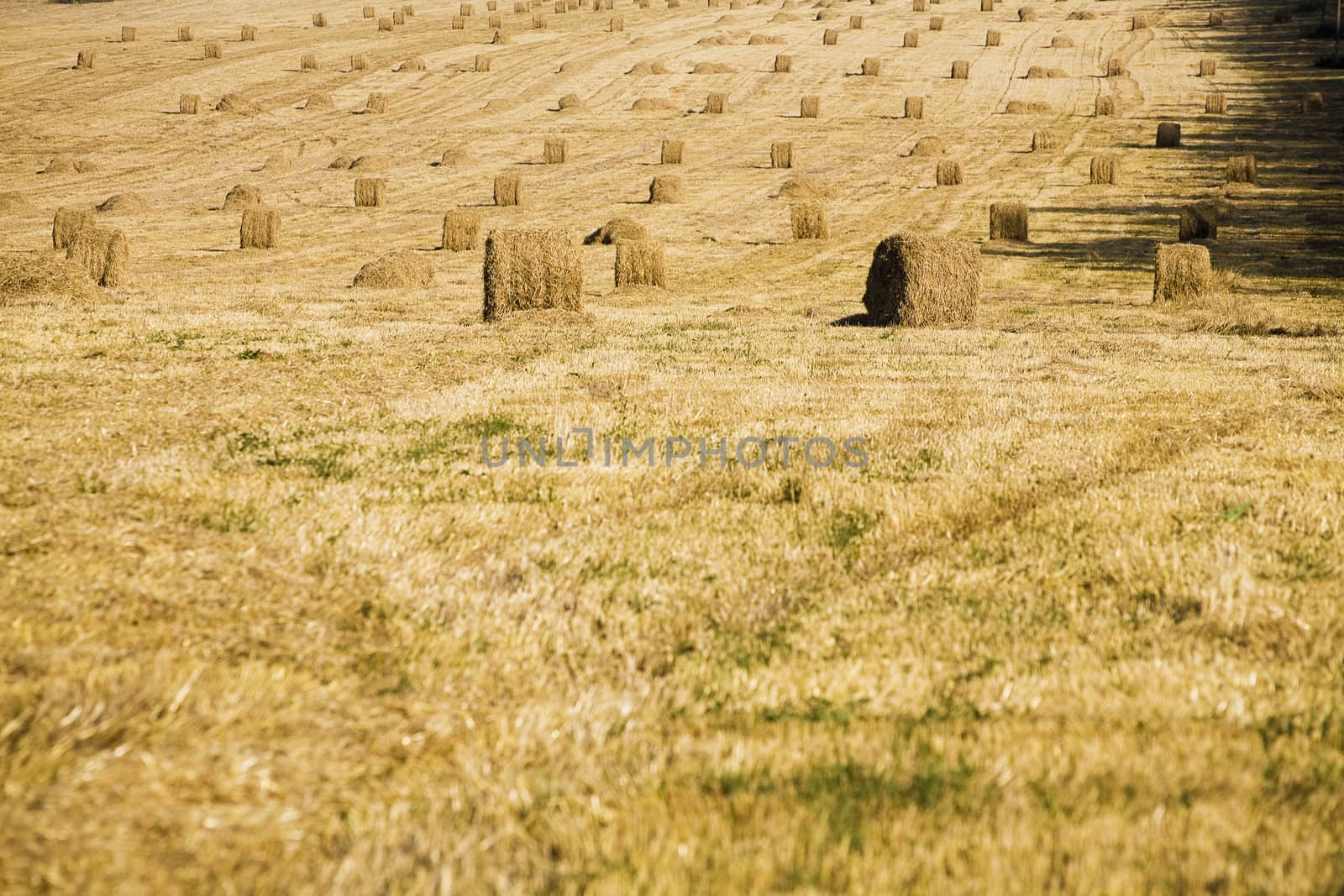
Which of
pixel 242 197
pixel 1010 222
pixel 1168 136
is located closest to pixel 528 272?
pixel 1010 222

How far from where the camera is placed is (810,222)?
31875 millimetres

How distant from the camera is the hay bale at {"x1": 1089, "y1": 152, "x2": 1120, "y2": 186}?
38.0 m

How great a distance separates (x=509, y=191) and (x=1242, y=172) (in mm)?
24174

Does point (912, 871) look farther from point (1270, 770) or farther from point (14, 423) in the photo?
point (14, 423)

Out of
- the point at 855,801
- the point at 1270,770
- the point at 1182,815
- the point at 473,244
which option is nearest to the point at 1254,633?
the point at 1270,770

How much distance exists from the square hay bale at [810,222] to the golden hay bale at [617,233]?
432 cm

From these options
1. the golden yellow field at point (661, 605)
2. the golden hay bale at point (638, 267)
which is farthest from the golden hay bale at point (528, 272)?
the golden hay bale at point (638, 267)

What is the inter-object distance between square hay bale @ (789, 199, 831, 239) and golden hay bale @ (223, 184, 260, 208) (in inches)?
707

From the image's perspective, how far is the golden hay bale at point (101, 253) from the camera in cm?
2156

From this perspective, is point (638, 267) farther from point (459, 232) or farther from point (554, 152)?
point (554, 152)

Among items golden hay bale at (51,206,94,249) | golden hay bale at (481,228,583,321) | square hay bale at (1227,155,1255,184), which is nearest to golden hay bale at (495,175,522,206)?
golden hay bale at (51,206,94,249)


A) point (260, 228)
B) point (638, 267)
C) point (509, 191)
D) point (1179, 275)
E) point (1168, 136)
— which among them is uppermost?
point (1168, 136)

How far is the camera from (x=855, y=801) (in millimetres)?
3631

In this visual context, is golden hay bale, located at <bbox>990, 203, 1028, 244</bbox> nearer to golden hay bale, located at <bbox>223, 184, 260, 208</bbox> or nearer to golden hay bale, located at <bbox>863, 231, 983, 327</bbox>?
golden hay bale, located at <bbox>863, 231, 983, 327</bbox>
